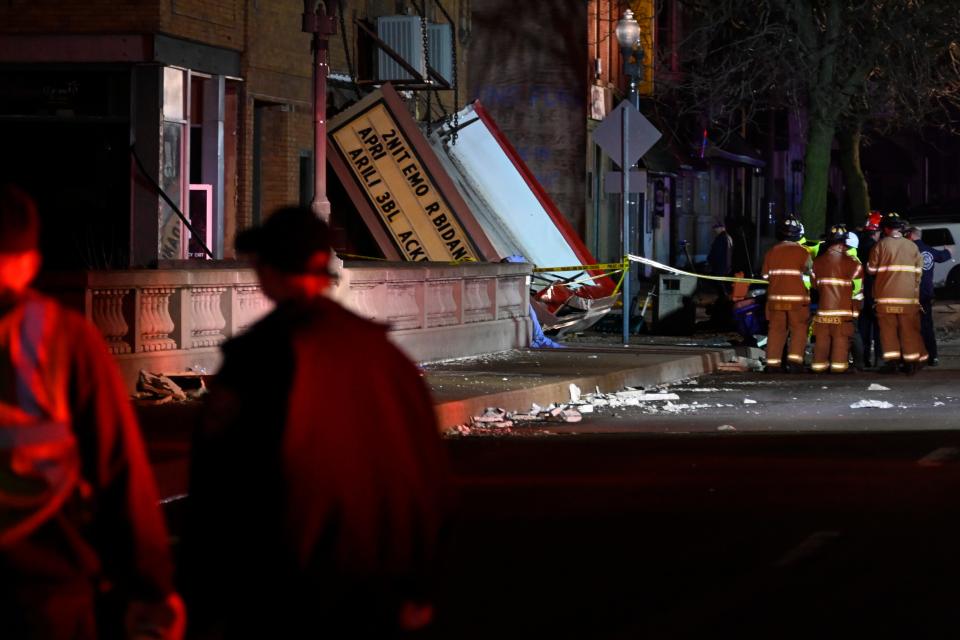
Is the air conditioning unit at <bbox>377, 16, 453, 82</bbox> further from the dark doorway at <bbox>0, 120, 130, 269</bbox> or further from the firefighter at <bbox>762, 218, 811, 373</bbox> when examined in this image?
the firefighter at <bbox>762, 218, 811, 373</bbox>

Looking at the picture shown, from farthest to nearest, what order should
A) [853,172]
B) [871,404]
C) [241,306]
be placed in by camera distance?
1. [853,172]
2. [871,404]
3. [241,306]

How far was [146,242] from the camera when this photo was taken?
23297 mm

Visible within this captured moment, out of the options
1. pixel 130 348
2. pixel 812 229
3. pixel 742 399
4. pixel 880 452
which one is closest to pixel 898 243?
pixel 742 399

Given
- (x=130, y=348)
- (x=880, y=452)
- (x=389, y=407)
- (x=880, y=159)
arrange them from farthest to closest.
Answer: (x=880, y=159)
(x=130, y=348)
(x=880, y=452)
(x=389, y=407)

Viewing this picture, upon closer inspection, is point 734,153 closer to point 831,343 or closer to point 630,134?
point 630,134

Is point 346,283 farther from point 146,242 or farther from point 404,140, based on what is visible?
point 404,140

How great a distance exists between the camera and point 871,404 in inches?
708

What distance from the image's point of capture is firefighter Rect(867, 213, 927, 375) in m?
21.3

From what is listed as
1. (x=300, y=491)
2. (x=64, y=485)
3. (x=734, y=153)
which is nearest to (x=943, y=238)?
(x=734, y=153)

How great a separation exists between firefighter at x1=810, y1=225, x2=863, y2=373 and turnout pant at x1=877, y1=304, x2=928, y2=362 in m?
0.44

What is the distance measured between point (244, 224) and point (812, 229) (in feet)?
45.3

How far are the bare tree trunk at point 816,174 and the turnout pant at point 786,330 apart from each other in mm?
14615

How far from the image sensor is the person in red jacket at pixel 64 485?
4.08m

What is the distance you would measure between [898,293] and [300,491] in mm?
17950
